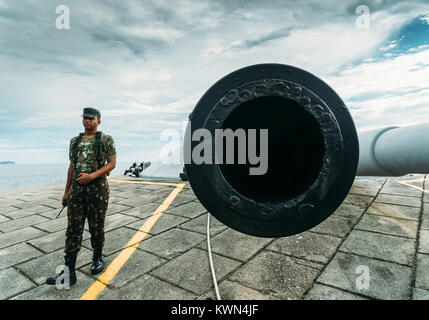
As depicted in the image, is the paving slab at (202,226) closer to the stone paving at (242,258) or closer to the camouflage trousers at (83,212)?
the stone paving at (242,258)

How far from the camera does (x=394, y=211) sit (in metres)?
4.26

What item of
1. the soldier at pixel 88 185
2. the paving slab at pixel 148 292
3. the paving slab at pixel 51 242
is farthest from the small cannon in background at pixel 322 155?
the paving slab at pixel 51 242

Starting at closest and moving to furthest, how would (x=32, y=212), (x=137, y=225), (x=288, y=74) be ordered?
(x=288, y=74) → (x=137, y=225) → (x=32, y=212)

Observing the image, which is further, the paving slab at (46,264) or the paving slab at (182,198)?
the paving slab at (182,198)

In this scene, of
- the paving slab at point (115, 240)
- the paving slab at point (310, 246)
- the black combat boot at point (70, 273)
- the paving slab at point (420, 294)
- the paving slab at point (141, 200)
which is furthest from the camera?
the paving slab at point (141, 200)

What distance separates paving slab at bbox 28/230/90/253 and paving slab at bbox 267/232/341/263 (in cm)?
288

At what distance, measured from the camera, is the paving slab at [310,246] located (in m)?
2.81

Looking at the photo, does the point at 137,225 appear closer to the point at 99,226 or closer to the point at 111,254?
the point at 111,254

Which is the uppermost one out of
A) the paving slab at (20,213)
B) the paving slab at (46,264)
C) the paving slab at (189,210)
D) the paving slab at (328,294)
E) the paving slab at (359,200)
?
the paving slab at (359,200)

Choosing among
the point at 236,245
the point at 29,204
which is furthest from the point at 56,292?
the point at 29,204

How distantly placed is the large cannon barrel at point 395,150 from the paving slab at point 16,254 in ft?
12.7
